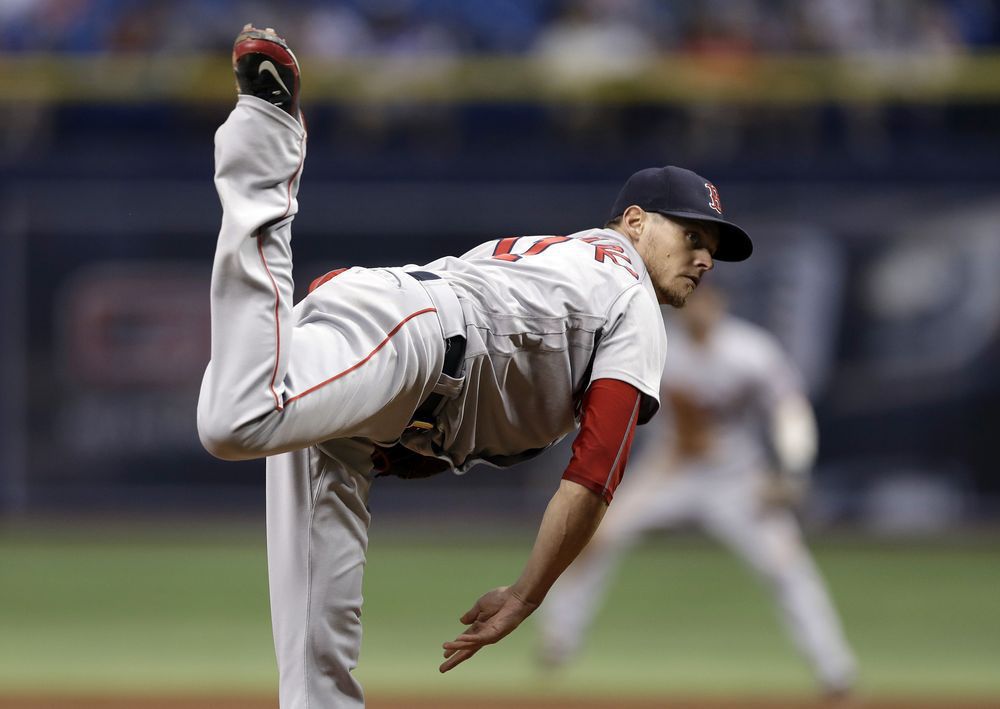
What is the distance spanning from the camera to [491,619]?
3.75m

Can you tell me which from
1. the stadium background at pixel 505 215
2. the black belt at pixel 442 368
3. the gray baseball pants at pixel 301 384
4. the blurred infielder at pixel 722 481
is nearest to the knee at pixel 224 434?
the gray baseball pants at pixel 301 384

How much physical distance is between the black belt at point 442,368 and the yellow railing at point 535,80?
9.11 metres

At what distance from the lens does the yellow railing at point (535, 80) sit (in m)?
12.8

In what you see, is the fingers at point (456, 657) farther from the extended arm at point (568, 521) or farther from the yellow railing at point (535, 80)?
the yellow railing at point (535, 80)

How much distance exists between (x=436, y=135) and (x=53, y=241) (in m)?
3.39

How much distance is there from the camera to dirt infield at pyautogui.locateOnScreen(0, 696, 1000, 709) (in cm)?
674

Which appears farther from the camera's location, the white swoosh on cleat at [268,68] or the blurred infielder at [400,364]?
the blurred infielder at [400,364]

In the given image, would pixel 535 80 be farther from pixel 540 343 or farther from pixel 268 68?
pixel 268 68

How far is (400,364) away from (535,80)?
31.6ft

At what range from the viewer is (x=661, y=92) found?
42.1 ft

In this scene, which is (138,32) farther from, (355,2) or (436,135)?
(436,135)

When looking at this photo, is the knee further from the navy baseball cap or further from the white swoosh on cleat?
the navy baseball cap

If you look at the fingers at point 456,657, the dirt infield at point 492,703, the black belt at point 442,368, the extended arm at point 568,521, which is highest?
the black belt at point 442,368

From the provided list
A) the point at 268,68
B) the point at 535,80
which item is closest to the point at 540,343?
the point at 268,68
